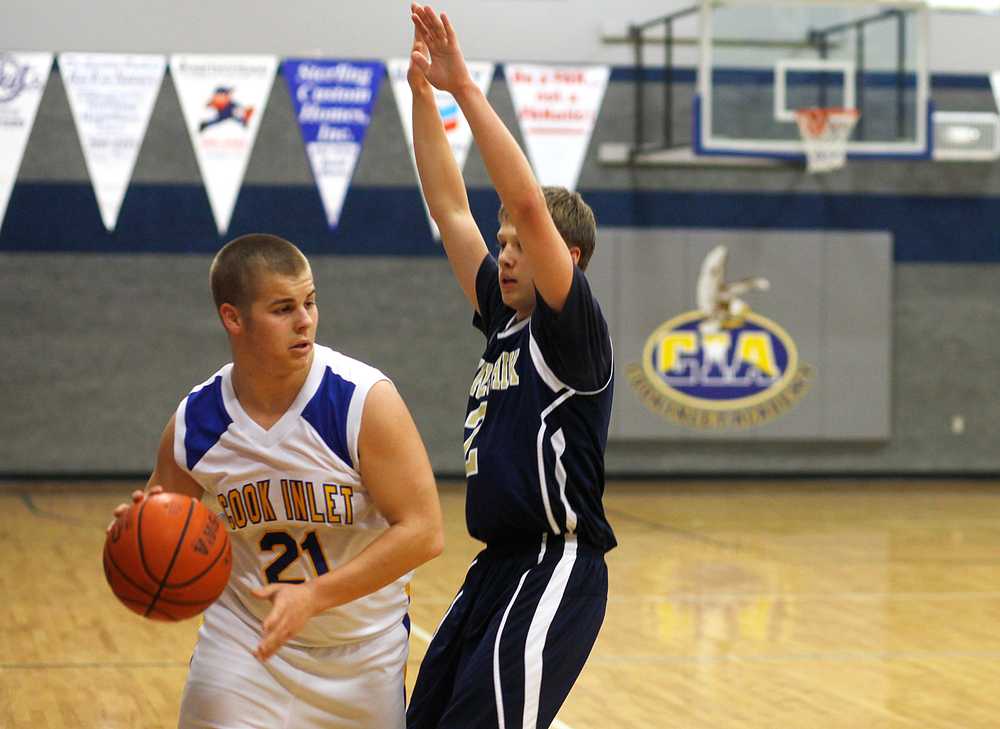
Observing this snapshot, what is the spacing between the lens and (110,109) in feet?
43.7

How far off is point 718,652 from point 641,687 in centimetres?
85

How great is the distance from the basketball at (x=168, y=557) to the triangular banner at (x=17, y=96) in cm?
1117

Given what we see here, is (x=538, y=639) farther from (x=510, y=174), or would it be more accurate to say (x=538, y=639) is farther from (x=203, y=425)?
(x=510, y=174)

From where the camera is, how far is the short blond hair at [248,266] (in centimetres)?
301

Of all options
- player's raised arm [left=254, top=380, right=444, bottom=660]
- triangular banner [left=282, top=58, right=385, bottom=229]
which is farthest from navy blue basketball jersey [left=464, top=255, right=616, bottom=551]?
triangular banner [left=282, top=58, right=385, bottom=229]

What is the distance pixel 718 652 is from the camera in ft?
22.4

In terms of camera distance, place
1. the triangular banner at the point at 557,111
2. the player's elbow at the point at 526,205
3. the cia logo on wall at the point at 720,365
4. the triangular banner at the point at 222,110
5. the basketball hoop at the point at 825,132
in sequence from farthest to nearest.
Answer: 1. the cia logo on wall at the point at 720,365
2. the triangular banner at the point at 557,111
3. the triangular banner at the point at 222,110
4. the basketball hoop at the point at 825,132
5. the player's elbow at the point at 526,205

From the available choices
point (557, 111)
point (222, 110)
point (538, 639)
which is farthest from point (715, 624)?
point (222, 110)

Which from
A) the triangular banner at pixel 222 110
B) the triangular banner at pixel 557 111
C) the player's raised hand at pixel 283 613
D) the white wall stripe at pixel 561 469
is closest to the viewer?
the player's raised hand at pixel 283 613

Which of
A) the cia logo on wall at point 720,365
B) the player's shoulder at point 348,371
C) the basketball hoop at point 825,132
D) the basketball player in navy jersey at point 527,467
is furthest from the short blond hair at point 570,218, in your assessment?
the cia logo on wall at point 720,365

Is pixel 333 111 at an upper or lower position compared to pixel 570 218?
lower

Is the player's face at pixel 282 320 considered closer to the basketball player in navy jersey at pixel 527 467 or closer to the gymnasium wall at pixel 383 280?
the basketball player in navy jersey at pixel 527 467

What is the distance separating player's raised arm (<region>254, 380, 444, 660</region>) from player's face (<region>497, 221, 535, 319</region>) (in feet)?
1.25

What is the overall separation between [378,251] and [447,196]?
10.3 m
